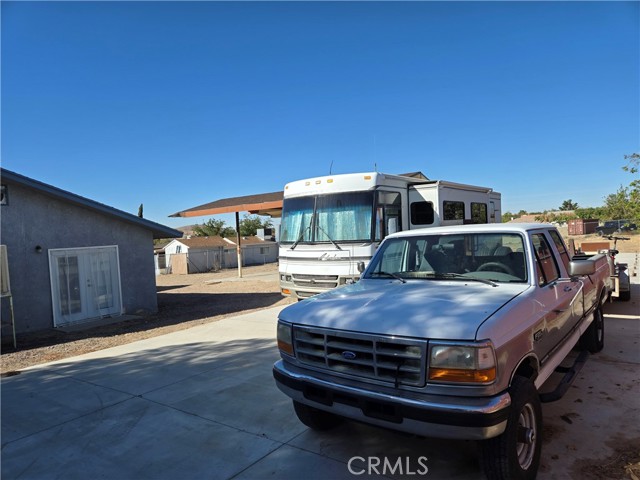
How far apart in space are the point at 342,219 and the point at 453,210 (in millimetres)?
3303

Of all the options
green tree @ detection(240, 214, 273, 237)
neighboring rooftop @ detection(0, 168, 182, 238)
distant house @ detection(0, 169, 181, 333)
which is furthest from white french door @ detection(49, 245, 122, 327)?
green tree @ detection(240, 214, 273, 237)

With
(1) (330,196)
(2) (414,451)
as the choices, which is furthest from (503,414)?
(1) (330,196)

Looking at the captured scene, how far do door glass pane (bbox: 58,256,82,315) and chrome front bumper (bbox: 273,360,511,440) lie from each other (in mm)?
11510

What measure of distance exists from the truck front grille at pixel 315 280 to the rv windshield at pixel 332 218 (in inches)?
29.7

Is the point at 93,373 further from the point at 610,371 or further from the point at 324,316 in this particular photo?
the point at 610,371

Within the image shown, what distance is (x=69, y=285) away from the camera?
12242mm

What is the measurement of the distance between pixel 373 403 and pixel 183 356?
512 centimetres

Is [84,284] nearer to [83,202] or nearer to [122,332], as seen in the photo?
[83,202]

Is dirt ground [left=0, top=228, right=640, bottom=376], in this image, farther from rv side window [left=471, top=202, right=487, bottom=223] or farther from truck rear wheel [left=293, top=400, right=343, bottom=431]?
rv side window [left=471, top=202, right=487, bottom=223]

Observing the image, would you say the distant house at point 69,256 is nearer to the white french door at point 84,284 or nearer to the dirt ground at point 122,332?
the white french door at point 84,284

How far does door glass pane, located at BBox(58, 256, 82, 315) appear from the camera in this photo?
473 inches

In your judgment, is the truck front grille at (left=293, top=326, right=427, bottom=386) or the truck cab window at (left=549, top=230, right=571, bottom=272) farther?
the truck cab window at (left=549, top=230, right=571, bottom=272)

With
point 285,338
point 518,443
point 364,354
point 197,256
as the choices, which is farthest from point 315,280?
point 197,256

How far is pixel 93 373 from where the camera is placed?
6.38 metres
